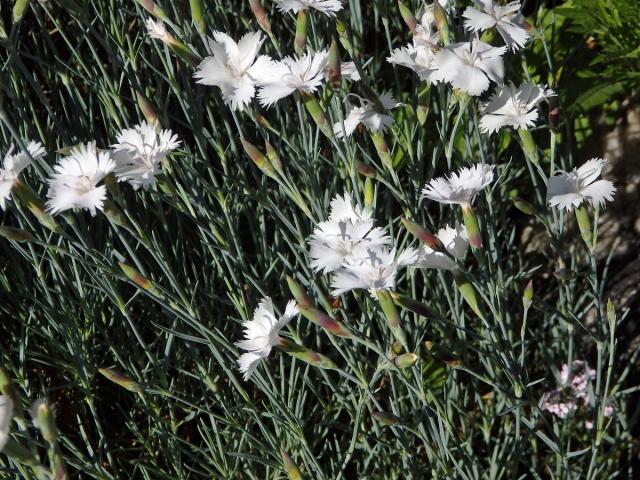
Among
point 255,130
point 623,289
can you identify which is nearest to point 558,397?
point 623,289

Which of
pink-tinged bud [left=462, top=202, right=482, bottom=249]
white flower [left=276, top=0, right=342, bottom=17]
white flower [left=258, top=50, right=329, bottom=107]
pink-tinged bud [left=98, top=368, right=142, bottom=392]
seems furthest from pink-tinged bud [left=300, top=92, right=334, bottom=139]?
pink-tinged bud [left=98, top=368, right=142, bottom=392]

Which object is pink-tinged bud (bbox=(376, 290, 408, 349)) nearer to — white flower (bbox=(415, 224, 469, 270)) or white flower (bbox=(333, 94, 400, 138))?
white flower (bbox=(415, 224, 469, 270))

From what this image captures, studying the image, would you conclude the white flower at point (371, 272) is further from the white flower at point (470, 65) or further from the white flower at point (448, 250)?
the white flower at point (470, 65)

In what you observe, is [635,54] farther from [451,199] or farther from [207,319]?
[207,319]

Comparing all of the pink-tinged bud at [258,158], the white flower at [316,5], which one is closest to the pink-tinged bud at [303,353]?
the pink-tinged bud at [258,158]

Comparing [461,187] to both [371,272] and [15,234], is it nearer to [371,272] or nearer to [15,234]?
[371,272]
